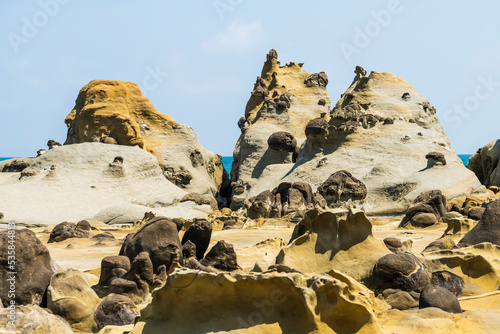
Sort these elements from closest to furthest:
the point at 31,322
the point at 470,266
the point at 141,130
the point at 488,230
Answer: the point at 31,322
the point at 470,266
the point at 488,230
the point at 141,130

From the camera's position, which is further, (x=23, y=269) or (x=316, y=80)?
(x=316, y=80)

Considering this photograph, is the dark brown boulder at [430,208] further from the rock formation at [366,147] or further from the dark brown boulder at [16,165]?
the dark brown boulder at [16,165]

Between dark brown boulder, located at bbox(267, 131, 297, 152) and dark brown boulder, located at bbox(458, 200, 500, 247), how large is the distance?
A: 22.0 meters

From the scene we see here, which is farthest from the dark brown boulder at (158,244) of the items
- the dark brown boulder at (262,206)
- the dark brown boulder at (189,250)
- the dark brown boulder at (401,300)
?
the dark brown boulder at (262,206)

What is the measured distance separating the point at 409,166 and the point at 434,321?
19.4 m

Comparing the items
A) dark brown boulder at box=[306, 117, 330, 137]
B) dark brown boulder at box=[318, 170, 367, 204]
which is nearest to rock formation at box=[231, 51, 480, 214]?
dark brown boulder at box=[306, 117, 330, 137]

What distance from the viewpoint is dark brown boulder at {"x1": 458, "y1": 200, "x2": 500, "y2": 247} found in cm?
707

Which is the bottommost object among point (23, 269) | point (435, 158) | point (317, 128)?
point (23, 269)

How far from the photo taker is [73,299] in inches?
205

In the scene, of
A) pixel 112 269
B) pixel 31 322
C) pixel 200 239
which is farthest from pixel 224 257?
pixel 31 322

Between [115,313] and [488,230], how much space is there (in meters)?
4.99

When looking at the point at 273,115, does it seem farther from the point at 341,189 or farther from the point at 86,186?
the point at 341,189

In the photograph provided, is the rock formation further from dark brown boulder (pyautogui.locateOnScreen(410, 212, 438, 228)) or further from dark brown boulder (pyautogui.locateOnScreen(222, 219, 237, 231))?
dark brown boulder (pyautogui.locateOnScreen(222, 219, 237, 231))

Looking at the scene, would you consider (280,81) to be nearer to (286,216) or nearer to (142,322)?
(286,216)
